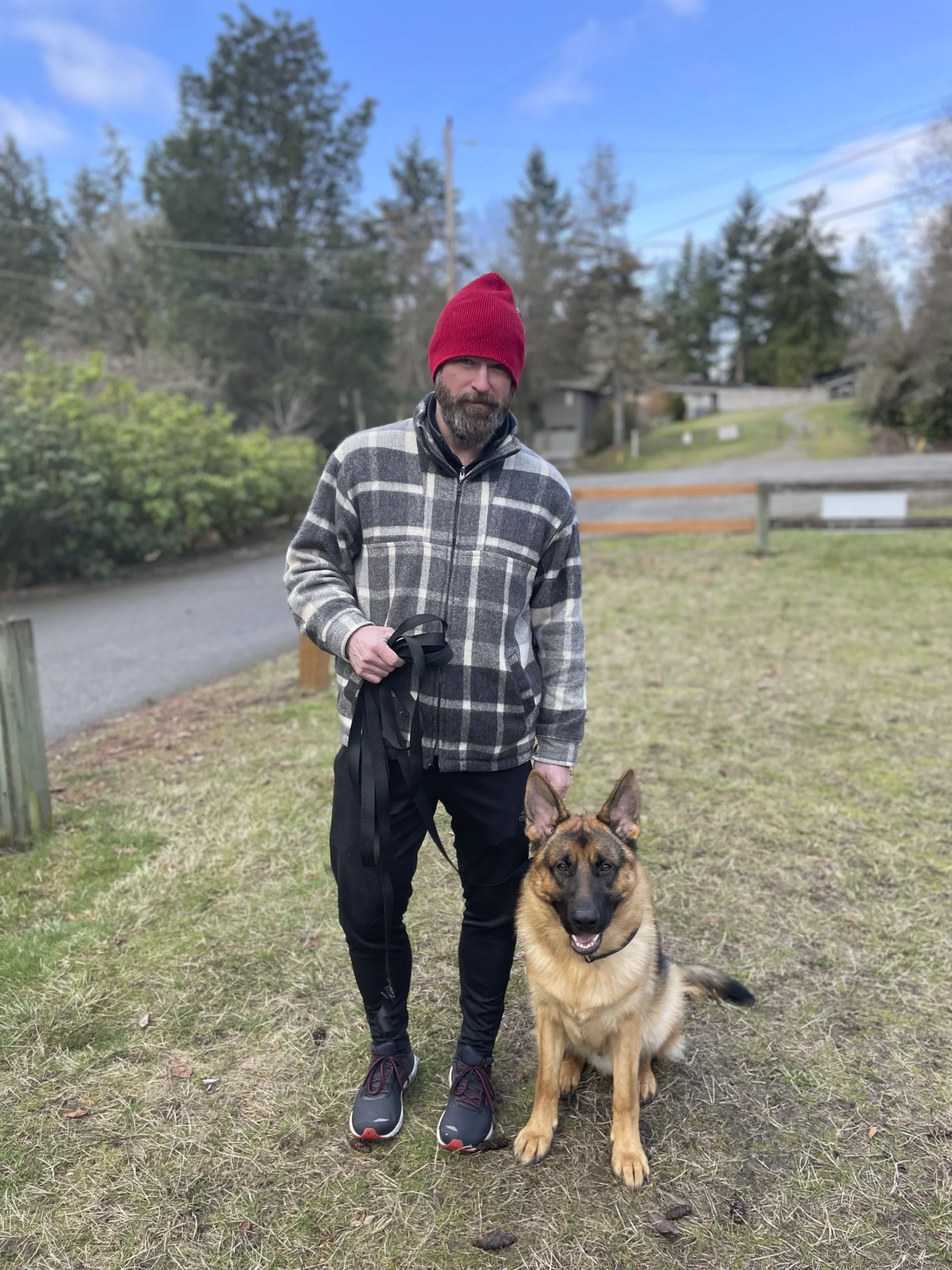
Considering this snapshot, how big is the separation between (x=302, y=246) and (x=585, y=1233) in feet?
97.9

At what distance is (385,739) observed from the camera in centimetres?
206

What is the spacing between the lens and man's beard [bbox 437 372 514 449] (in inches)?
79.7

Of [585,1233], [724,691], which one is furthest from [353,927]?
[724,691]

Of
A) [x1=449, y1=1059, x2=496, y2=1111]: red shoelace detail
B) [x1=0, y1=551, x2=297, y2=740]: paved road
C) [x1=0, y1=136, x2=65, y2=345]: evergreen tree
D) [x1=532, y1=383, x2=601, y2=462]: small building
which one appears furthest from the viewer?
[x1=532, y1=383, x2=601, y2=462]: small building

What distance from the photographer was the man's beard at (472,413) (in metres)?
2.03

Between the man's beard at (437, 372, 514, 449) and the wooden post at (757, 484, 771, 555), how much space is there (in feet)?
31.7

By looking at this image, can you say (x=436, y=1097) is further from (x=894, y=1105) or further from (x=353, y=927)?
(x=894, y=1105)

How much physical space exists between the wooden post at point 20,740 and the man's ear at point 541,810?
268cm

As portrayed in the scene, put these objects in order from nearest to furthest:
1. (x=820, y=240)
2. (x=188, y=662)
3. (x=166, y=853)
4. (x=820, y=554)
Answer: (x=166, y=853), (x=188, y=662), (x=820, y=554), (x=820, y=240)

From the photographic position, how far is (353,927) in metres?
2.20

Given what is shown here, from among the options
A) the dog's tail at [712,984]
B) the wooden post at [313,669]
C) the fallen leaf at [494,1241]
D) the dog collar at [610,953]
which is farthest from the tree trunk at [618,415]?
the fallen leaf at [494,1241]

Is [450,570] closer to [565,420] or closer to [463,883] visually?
[463,883]

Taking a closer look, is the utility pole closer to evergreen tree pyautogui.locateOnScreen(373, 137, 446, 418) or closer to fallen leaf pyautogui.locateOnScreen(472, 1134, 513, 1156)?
evergreen tree pyautogui.locateOnScreen(373, 137, 446, 418)

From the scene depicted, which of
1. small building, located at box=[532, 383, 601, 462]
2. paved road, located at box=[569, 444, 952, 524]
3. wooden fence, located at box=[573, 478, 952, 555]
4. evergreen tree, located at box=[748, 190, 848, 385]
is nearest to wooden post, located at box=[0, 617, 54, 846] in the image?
wooden fence, located at box=[573, 478, 952, 555]
